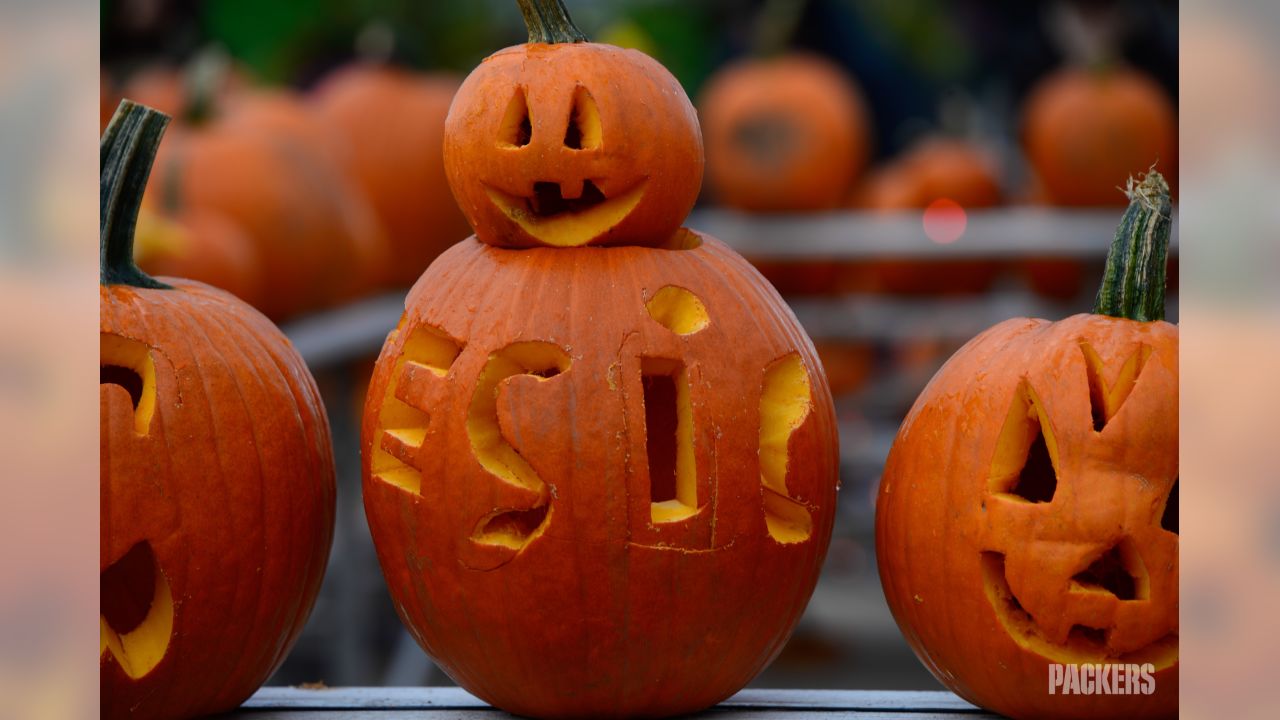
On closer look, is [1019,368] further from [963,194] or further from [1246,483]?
[963,194]

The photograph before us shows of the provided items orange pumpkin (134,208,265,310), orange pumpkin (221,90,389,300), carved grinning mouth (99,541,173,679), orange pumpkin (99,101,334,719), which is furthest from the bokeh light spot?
carved grinning mouth (99,541,173,679)

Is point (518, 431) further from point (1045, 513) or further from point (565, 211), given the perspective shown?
point (1045, 513)

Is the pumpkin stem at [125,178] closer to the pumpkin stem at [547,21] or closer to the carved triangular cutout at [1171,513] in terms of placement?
the pumpkin stem at [547,21]

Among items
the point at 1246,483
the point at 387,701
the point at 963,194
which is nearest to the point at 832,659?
the point at 963,194

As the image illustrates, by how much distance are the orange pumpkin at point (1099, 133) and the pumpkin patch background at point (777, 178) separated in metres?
0.01

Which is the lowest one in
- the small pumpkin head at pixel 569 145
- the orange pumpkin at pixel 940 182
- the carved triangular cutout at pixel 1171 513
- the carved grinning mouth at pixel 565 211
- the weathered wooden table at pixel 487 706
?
the weathered wooden table at pixel 487 706

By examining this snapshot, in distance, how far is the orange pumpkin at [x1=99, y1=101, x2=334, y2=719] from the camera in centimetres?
184

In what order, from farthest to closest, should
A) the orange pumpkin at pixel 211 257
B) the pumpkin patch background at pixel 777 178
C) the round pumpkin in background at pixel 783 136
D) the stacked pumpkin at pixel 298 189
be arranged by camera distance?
the round pumpkin in background at pixel 783 136
the pumpkin patch background at pixel 777 178
the stacked pumpkin at pixel 298 189
the orange pumpkin at pixel 211 257

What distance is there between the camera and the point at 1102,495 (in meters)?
1.80

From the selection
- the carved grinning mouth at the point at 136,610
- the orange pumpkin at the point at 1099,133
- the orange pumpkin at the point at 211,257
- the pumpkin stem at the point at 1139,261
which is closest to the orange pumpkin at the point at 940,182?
the orange pumpkin at the point at 1099,133

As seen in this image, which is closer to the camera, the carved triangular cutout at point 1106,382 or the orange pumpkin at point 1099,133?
the carved triangular cutout at point 1106,382

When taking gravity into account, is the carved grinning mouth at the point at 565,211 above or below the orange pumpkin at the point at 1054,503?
above

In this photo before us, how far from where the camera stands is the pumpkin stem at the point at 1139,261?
1.91 meters

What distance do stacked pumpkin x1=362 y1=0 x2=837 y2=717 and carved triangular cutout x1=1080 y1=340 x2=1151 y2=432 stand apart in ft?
1.15
